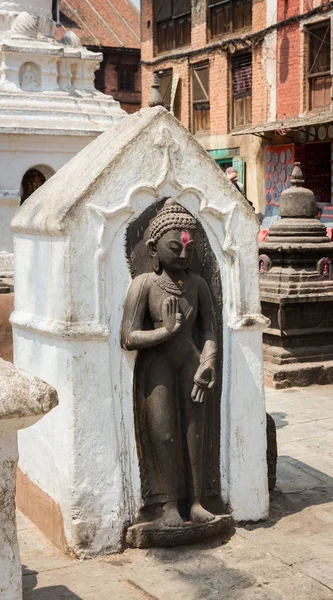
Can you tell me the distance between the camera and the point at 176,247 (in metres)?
4.55

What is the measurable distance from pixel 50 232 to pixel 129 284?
1.64ft

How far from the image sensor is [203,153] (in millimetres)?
4887

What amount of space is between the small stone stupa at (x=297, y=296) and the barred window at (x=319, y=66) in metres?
11.4

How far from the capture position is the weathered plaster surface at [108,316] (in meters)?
4.52

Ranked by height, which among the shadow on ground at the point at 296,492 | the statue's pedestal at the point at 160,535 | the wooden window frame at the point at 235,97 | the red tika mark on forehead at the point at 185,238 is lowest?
the shadow on ground at the point at 296,492

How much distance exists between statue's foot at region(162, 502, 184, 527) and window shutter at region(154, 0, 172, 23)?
79.2 feet

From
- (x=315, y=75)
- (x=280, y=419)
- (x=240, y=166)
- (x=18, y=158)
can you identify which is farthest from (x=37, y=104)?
(x=240, y=166)

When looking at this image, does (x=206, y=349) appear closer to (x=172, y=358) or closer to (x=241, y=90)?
(x=172, y=358)

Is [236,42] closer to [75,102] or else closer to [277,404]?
[75,102]

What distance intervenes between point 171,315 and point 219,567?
130 cm

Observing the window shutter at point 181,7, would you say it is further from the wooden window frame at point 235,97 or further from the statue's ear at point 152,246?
the statue's ear at point 152,246

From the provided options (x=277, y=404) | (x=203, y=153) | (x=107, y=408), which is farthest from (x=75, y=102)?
(x=107, y=408)

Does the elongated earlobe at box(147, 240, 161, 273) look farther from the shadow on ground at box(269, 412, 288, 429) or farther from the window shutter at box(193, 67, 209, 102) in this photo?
the window shutter at box(193, 67, 209, 102)

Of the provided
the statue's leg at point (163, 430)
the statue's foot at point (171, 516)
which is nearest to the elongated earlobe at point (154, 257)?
the statue's leg at point (163, 430)
